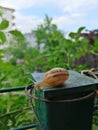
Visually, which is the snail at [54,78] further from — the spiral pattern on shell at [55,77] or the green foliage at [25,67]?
the green foliage at [25,67]

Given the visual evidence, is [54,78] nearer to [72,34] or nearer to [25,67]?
[72,34]

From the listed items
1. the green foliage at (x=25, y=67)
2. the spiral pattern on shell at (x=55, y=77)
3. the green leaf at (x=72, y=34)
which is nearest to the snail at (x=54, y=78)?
the spiral pattern on shell at (x=55, y=77)

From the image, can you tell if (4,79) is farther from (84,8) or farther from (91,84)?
(84,8)

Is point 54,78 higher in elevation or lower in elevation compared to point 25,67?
higher

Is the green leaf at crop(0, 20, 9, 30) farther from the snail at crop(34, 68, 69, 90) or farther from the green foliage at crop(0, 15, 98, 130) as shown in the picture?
the snail at crop(34, 68, 69, 90)

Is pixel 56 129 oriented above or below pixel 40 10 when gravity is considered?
below

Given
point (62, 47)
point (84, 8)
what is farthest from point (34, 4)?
point (62, 47)

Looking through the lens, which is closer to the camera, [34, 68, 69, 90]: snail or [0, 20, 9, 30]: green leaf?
[34, 68, 69, 90]: snail

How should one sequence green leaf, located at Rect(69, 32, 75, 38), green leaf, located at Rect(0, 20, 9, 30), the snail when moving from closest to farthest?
the snail < green leaf, located at Rect(0, 20, 9, 30) < green leaf, located at Rect(69, 32, 75, 38)

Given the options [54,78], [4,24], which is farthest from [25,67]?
[54,78]

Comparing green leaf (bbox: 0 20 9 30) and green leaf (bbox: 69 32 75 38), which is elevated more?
green leaf (bbox: 0 20 9 30)

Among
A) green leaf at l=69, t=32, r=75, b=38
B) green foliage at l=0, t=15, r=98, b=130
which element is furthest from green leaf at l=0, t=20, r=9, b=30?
green leaf at l=69, t=32, r=75, b=38
